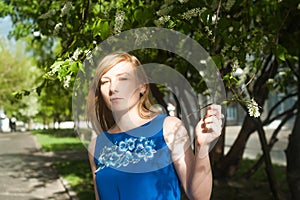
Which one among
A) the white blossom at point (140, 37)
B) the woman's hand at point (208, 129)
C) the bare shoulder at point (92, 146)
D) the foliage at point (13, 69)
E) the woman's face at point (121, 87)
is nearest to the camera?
the woman's hand at point (208, 129)

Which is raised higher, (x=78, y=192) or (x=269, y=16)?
(x=269, y=16)

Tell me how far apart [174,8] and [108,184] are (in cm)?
188

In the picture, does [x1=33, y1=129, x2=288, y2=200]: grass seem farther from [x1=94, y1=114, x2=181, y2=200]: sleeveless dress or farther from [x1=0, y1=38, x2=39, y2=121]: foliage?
[x1=0, y1=38, x2=39, y2=121]: foliage

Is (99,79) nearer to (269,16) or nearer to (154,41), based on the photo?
(154,41)

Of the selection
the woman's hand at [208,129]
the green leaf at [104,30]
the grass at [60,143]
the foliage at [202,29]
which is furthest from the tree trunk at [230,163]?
the woman's hand at [208,129]

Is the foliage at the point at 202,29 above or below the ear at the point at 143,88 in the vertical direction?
above

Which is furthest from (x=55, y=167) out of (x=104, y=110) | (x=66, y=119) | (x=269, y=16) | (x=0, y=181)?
(x=66, y=119)

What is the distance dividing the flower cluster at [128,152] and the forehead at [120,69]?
31 centimetres

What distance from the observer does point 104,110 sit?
2.36m

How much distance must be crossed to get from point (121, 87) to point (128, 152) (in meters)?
0.30

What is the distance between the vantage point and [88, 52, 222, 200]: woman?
2.08m

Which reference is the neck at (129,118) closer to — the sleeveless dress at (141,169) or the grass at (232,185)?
the sleeveless dress at (141,169)

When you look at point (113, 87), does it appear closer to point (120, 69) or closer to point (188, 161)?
point (120, 69)

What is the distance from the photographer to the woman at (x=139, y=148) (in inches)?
81.9
